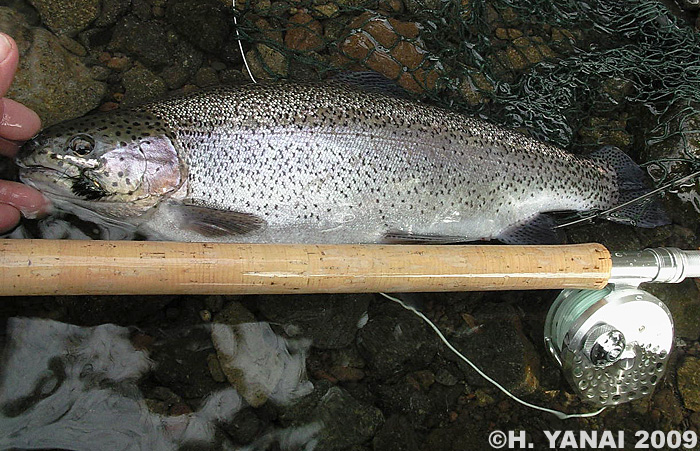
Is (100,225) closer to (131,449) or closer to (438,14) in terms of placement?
(131,449)

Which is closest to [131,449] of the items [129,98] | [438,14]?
[129,98]

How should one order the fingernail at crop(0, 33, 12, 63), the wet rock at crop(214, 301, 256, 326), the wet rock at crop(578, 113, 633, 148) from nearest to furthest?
1. the fingernail at crop(0, 33, 12, 63)
2. the wet rock at crop(214, 301, 256, 326)
3. the wet rock at crop(578, 113, 633, 148)

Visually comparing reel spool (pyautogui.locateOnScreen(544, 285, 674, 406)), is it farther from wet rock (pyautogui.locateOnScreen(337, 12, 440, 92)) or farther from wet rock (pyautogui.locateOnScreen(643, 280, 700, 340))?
wet rock (pyautogui.locateOnScreen(337, 12, 440, 92))

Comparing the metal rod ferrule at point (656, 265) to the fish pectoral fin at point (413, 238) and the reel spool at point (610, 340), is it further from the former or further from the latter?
the fish pectoral fin at point (413, 238)

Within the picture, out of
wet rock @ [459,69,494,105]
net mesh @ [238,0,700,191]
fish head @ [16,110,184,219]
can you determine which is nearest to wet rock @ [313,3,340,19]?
net mesh @ [238,0,700,191]

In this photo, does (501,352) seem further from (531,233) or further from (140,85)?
(140,85)

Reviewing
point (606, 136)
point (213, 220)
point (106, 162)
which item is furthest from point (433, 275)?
point (606, 136)

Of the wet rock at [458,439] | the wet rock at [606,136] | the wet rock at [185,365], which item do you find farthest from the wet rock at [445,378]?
the wet rock at [606,136]
